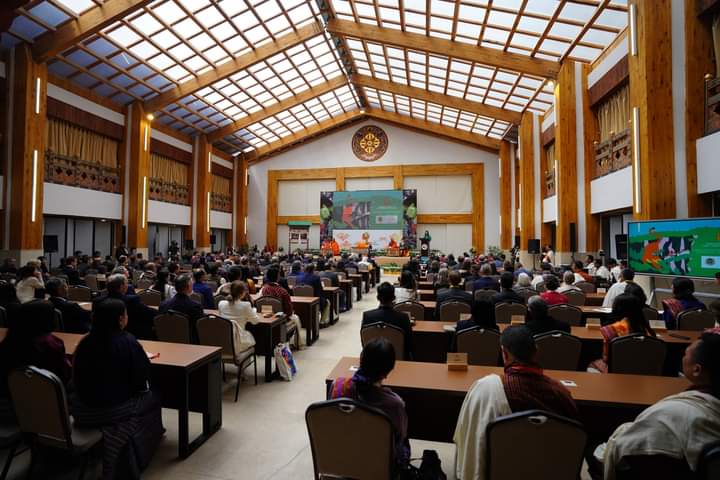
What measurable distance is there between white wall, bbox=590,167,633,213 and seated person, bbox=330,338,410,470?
8.75 metres

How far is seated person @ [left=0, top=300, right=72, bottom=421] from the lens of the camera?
2.25m

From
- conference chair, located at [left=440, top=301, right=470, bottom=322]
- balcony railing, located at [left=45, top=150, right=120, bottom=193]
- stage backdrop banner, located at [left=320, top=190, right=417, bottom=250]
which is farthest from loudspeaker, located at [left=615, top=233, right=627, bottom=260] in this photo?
balcony railing, located at [left=45, top=150, right=120, bottom=193]

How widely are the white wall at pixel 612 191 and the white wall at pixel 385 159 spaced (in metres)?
10.2

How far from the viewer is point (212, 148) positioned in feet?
63.3

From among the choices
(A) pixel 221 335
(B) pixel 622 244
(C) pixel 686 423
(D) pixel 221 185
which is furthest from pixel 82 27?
(B) pixel 622 244

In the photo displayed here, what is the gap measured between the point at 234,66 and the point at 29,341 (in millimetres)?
13023

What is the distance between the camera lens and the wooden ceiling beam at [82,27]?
915cm

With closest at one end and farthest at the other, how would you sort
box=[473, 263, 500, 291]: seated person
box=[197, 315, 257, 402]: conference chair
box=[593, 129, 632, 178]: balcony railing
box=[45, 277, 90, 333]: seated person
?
box=[197, 315, 257, 402]: conference chair
box=[45, 277, 90, 333]: seated person
box=[473, 263, 500, 291]: seated person
box=[593, 129, 632, 178]: balcony railing

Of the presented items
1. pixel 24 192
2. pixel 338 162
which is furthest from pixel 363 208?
pixel 24 192

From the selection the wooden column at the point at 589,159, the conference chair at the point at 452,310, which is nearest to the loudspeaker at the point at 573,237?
the wooden column at the point at 589,159

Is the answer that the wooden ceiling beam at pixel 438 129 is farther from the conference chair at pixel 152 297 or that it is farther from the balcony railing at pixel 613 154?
the conference chair at pixel 152 297

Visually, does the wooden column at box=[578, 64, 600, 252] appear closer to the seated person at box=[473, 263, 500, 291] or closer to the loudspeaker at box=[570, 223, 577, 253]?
the loudspeaker at box=[570, 223, 577, 253]

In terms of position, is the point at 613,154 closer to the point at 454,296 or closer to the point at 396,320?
the point at 454,296

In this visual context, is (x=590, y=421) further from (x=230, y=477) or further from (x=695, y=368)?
(x=230, y=477)
